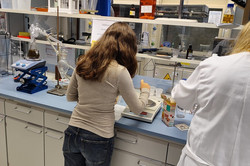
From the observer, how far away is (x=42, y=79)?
6.58 ft

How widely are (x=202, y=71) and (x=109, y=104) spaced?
0.56 metres

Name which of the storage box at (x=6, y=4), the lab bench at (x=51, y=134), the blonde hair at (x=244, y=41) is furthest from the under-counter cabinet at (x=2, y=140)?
the blonde hair at (x=244, y=41)

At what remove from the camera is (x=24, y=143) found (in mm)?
1793

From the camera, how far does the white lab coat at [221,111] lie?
83 cm

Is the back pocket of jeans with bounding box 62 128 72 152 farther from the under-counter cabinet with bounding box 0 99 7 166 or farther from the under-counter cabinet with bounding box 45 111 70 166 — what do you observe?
the under-counter cabinet with bounding box 0 99 7 166

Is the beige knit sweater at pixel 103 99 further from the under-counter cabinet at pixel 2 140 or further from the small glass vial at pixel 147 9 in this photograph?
the under-counter cabinet at pixel 2 140

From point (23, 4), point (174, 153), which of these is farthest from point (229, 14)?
point (23, 4)

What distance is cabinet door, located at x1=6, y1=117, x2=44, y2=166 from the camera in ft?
5.65

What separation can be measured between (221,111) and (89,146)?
756 millimetres

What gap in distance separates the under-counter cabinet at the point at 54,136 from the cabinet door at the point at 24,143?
0.07m

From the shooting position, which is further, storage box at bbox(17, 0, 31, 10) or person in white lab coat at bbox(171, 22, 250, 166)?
storage box at bbox(17, 0, 31, 10)

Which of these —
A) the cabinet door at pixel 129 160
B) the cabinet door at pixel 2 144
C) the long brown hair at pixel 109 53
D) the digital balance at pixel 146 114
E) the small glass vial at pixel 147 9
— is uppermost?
the small glass vial at pixel 147 9

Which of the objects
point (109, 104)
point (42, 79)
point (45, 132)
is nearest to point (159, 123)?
point (109, 104)

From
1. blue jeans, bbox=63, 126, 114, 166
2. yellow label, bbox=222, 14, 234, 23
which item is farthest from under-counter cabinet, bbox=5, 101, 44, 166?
yellow label, bbox=222, 14, 234, 23
